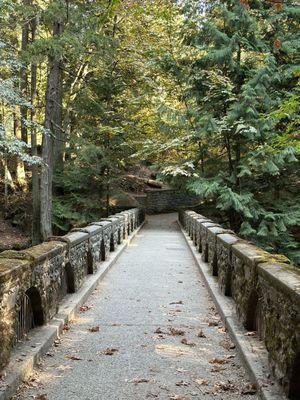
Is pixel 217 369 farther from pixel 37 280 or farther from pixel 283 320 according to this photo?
pixel 37 280

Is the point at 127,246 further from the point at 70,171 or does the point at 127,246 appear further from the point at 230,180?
the point at 70,171

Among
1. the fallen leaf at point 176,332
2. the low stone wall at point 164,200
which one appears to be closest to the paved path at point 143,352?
the fallen leaf at point 176,332

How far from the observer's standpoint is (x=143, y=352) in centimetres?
487

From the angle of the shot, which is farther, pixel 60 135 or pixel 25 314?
pixel 60 135

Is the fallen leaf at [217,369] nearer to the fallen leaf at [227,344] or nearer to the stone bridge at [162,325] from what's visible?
the stone bridge at [162,325]

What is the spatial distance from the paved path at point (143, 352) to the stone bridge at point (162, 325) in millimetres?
11

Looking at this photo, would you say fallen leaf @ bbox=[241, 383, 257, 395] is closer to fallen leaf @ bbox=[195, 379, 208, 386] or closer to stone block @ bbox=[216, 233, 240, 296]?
fallen leaf @ bbox=[195, 379, 208, 386]

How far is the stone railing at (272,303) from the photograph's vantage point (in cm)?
328

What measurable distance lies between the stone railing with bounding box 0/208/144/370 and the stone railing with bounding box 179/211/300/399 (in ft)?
7.51

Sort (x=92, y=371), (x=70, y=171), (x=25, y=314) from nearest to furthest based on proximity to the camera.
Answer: (x=92, y=371) < (x=25, y=314) < (x=70, y=171)

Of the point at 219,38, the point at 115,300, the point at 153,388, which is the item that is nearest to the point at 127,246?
the point at 115,300

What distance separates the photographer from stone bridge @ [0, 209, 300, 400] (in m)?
3.72

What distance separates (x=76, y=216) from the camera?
20125 millimetres

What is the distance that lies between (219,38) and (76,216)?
964cm
